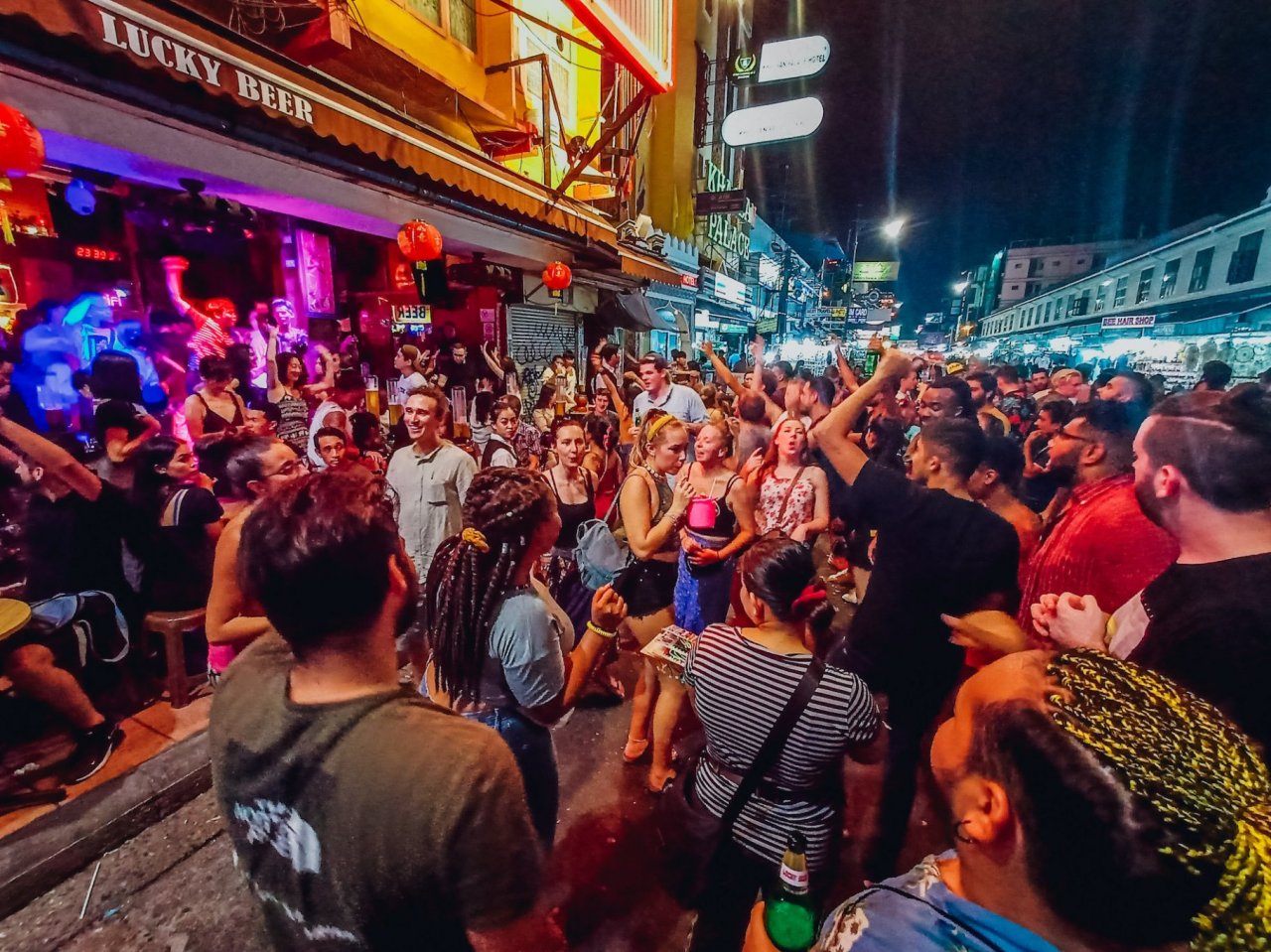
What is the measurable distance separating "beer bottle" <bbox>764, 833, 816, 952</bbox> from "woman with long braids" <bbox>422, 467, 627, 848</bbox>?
2.99ft

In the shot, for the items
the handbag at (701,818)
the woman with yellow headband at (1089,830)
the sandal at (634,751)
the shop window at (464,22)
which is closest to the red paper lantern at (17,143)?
the handbag at (701,818)

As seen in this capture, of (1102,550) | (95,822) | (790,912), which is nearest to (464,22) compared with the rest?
(95,822)

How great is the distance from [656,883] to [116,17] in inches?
229

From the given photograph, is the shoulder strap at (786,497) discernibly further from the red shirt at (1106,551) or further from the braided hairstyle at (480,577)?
the braided hairstyle at (480,577)

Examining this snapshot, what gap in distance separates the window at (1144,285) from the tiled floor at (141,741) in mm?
46758

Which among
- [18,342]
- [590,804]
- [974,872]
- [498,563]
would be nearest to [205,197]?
[18,342]

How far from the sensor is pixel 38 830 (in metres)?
2.64

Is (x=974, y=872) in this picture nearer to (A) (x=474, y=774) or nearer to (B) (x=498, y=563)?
(A) (x=474, y=774)

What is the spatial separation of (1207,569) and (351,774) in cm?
255

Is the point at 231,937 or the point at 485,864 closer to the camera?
the point at 485,864

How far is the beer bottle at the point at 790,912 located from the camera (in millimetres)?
1401

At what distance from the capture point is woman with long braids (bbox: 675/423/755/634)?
3.55 m

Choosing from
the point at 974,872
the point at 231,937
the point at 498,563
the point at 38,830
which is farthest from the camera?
the point at 38,830

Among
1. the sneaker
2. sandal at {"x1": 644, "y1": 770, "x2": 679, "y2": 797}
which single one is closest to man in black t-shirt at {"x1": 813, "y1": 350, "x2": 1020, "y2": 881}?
sandal at {"x1": 644, "y1": 770, "x2": 679, "y2": 797}
